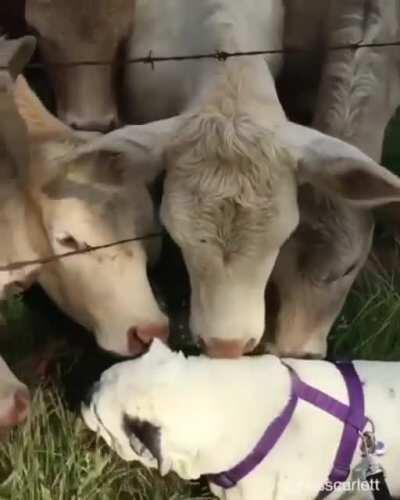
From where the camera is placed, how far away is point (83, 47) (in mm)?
3186

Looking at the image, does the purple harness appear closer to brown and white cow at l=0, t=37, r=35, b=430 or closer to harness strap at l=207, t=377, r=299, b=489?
harness strap at l=207, t=377, r=299, b=489

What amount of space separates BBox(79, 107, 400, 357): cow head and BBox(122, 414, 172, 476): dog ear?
1.07 feet

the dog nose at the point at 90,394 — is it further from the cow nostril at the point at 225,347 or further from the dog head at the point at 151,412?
the cow nostril at the point at 225,347

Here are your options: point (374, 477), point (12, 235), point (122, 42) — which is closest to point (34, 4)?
point (122, 42)

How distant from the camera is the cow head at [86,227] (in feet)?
9.36

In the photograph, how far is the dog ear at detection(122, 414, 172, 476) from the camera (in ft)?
8.21

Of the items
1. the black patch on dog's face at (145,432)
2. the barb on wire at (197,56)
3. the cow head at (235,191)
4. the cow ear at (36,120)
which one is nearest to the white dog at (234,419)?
the black patch on dog's face at (145,432)

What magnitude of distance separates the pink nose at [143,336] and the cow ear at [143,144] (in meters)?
0.36

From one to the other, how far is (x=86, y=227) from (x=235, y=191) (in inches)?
15.0

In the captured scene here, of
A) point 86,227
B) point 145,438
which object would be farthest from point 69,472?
point 86,227

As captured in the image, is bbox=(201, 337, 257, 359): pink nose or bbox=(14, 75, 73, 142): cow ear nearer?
bbox=(201, 337, 257, 359): pink nose

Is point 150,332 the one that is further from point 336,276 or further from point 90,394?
point 336,276

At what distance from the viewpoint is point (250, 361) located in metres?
2.72

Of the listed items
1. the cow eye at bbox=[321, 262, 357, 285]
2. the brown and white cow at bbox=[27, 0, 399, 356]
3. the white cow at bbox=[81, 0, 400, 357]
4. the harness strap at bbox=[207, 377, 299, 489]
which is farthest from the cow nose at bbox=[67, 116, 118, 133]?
the harness strap at bbox=[207, 377, 299, 489]
